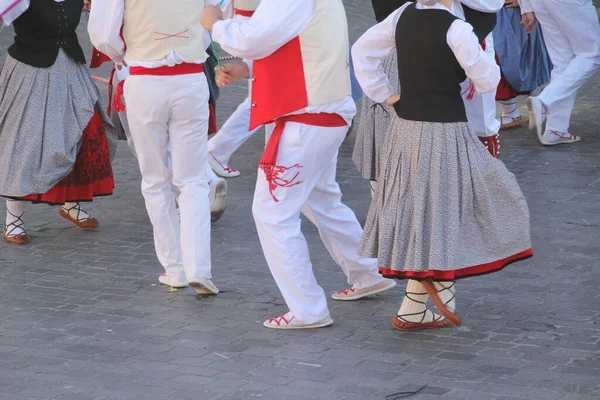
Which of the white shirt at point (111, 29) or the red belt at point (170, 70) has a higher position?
the white shirt at point (111, 29)

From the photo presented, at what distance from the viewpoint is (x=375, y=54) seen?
17.1ft

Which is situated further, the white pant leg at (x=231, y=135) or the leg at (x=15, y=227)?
the white pant leg at (x=231, y=135)

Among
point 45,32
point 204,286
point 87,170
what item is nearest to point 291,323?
point 204,286

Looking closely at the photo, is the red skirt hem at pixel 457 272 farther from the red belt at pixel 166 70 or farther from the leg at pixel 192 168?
the red belt at pixel 166 70

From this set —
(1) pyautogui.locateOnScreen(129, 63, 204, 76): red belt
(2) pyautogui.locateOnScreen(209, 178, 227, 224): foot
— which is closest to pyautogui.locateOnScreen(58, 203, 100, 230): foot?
(2) pyautogui.locateOnScreen(209, 178, 227, 224): foot

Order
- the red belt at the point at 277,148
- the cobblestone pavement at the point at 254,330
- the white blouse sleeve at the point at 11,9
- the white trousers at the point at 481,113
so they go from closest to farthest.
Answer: the cobblestone pavement at the point at 254,330 < the red belt at the point at 277,148 < the white trousers at the point at 481,113 < the white blouse sleeve at the point at 11,9

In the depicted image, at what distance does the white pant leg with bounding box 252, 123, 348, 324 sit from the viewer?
511cm

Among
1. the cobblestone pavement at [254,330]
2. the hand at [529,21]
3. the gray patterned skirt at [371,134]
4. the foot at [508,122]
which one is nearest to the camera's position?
the cobblestone pavement at [254,330]

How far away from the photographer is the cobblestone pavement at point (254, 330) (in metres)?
4.66

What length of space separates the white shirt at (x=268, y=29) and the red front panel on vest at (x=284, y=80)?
7 cm

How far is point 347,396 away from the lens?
4.53 m

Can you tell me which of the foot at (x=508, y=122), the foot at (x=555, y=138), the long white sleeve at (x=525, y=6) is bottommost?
the foot at (x=508, y=122)

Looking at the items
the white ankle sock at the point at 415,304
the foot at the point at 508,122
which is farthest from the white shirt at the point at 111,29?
the foot at the point at 508,122

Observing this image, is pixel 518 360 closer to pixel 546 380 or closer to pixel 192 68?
pixel 546 380
